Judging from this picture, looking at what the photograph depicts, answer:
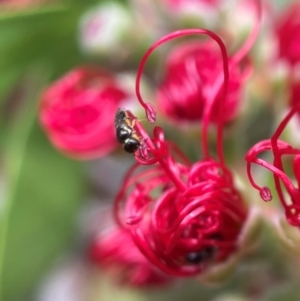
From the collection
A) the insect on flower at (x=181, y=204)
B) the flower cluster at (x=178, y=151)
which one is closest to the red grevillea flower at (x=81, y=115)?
the flower cluster at (x=178, y=151)

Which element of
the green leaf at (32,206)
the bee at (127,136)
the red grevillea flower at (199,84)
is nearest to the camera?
the bee at (127,136)

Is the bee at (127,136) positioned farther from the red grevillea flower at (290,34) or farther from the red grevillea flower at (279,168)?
the red grevillea flower at (290,34)

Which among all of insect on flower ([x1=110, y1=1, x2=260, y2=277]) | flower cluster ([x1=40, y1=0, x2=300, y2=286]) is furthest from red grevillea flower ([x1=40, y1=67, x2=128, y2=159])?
insect on flower ([x1=110, y1=1, x2=260, y2=277])

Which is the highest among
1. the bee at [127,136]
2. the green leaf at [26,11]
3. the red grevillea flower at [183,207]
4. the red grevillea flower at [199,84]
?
the green leaf at [26,11]

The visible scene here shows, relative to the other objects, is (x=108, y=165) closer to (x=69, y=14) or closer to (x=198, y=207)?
(x=69, y=14)

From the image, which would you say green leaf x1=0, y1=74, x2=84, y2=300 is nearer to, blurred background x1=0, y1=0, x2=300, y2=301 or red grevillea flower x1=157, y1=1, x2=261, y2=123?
blurred background x1=0, y1=0, x2=300, y2=301

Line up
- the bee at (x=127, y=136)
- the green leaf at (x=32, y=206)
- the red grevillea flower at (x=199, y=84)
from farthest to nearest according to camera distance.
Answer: the green leaf at (x=32, y=206)
the red grevillea flower at (x=199, y=84)
the bee at (x=127, y=136)
